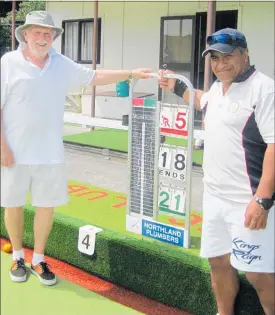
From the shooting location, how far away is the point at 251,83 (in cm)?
228

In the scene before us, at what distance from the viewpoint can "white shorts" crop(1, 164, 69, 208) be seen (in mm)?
3082

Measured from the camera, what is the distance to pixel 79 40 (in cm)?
1305

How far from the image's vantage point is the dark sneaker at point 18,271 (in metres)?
3.38

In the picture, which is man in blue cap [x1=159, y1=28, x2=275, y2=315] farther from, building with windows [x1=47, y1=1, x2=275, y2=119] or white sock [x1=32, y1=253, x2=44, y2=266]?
building with windows [x1=47, y1=1, x2=275, y2=119]

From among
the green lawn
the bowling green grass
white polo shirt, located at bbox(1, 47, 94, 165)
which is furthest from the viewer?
the bowling green grass

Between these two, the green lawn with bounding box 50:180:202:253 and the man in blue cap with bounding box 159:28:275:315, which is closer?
the man in blue cap with bounding box 159:28:275:315

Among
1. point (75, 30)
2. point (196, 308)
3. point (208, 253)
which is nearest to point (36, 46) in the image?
point (208, 253)

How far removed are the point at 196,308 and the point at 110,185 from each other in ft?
10.2

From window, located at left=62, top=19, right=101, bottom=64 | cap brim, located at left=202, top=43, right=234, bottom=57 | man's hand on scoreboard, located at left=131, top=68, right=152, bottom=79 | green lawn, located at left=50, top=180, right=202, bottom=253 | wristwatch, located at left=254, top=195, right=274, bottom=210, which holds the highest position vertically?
window, located at left=62, top=19, right=101, bottom=64

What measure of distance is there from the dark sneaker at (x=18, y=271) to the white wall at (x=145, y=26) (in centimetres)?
726

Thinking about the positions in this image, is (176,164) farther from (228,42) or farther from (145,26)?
(145,26)

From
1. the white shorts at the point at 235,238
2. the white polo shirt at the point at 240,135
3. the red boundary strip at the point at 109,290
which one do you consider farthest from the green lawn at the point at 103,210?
the white polo shirt at the point at 240,135

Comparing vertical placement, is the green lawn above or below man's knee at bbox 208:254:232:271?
below

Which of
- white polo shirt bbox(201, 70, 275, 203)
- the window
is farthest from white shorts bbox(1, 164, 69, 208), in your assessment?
the window
